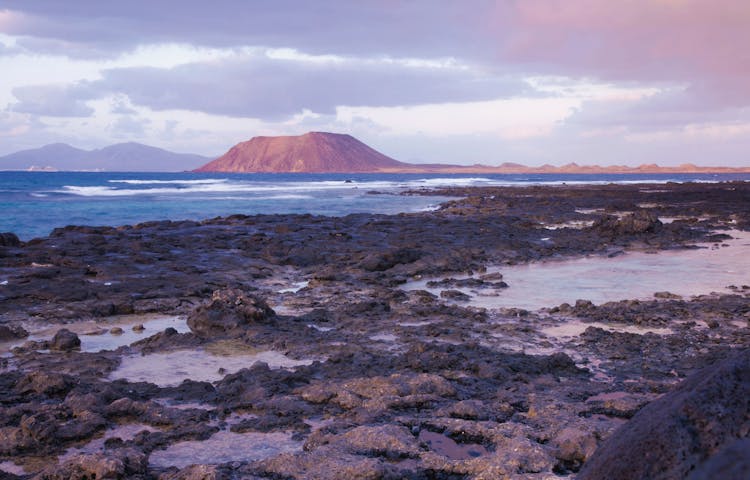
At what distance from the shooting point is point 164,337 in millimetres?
8641

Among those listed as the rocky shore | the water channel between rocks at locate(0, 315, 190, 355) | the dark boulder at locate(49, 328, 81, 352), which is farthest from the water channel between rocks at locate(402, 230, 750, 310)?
the dark boulder at locate(49, 328, 81, 352)

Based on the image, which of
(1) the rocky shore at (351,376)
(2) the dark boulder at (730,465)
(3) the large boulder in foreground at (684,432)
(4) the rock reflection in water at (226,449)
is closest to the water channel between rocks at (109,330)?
(1) the rocky shore at (351,376)

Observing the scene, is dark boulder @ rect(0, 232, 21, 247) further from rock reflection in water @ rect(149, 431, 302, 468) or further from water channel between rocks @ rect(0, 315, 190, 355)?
rock reflection in water @ rect(149, 431, 302, 468)

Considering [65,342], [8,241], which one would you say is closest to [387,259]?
[65,342]

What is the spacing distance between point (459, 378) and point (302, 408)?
1797mm

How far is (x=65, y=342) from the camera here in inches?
327

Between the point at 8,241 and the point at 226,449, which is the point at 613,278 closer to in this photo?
the point at 226,449

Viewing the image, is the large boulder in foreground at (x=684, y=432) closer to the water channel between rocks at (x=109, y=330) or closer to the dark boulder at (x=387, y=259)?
the water channel between rocks at (x=109, y=330)

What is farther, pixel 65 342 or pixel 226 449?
pixel 65 342

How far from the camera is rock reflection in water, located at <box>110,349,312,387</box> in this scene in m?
7.18

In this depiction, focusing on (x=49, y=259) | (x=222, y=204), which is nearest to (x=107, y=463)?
(x=49, y=259)

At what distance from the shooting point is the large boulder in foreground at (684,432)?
2561 mm

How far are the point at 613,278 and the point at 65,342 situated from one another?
419 inches

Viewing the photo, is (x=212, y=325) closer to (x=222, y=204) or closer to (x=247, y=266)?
(x=247, y=266)
